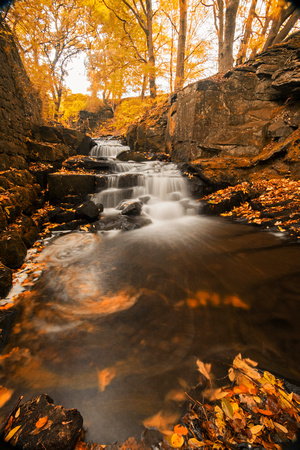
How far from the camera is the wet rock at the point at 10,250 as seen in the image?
3.52 meters

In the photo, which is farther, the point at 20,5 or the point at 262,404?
the point at 20,5

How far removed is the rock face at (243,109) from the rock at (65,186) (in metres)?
5.05

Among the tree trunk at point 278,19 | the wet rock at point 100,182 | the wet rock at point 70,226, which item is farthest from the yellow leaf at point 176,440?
the tree trunk at point 278,19

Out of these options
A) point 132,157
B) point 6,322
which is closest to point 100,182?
point 132,157

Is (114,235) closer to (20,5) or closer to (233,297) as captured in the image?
(233,297)

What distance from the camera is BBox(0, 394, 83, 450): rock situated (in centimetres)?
123

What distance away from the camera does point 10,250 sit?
11.7ft

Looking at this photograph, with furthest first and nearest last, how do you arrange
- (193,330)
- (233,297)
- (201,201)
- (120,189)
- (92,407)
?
1. (120,189)
2. (201,201)
3. (233,297)
4. (193,330)
5. (92,407)

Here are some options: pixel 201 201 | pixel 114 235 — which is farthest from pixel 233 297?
pixel 201 201

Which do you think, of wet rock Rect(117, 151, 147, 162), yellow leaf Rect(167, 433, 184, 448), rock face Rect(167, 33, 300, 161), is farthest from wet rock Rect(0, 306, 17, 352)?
wet rock Rect(117, 151, 147, 162)

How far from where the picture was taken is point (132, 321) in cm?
244

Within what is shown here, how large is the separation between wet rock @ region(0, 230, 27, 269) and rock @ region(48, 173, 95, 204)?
3.59 m

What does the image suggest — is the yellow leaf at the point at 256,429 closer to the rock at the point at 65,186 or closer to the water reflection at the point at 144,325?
the water reflection at the point at 144,325

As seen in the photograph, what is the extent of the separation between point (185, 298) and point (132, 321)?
2.89ft
